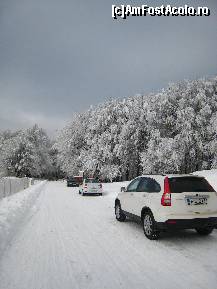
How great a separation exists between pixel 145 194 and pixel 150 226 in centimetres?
100

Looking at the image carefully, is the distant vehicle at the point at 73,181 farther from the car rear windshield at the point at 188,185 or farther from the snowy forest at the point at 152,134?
the car rear windshield at the point at 188,185

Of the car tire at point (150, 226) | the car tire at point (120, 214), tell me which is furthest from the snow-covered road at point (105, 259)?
the car tire at point (120, 214)

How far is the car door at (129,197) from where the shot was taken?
411 inches

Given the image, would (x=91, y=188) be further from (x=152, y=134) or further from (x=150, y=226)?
(x=150, y=226)

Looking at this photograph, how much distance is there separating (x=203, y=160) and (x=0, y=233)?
33603 mm

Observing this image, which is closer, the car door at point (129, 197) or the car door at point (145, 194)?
the car door at point (145, 194)

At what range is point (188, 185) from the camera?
8.30 metres

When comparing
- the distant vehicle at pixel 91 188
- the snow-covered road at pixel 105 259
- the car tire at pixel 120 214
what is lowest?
the snow-covered road at pixel 105 259

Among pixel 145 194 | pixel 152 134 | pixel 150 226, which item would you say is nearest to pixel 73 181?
pixel 152 134

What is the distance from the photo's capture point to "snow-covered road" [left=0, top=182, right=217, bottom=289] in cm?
521

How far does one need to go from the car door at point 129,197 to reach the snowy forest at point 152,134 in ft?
79.9

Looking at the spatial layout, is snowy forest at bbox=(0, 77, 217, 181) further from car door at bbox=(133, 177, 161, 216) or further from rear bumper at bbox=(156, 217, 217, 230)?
rear bumper at bbox=(156, 217, 217, 230)

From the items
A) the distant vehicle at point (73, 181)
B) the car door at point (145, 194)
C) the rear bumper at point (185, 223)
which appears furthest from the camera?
the distant vehicle at point (73, 181)

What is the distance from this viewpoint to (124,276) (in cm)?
549
